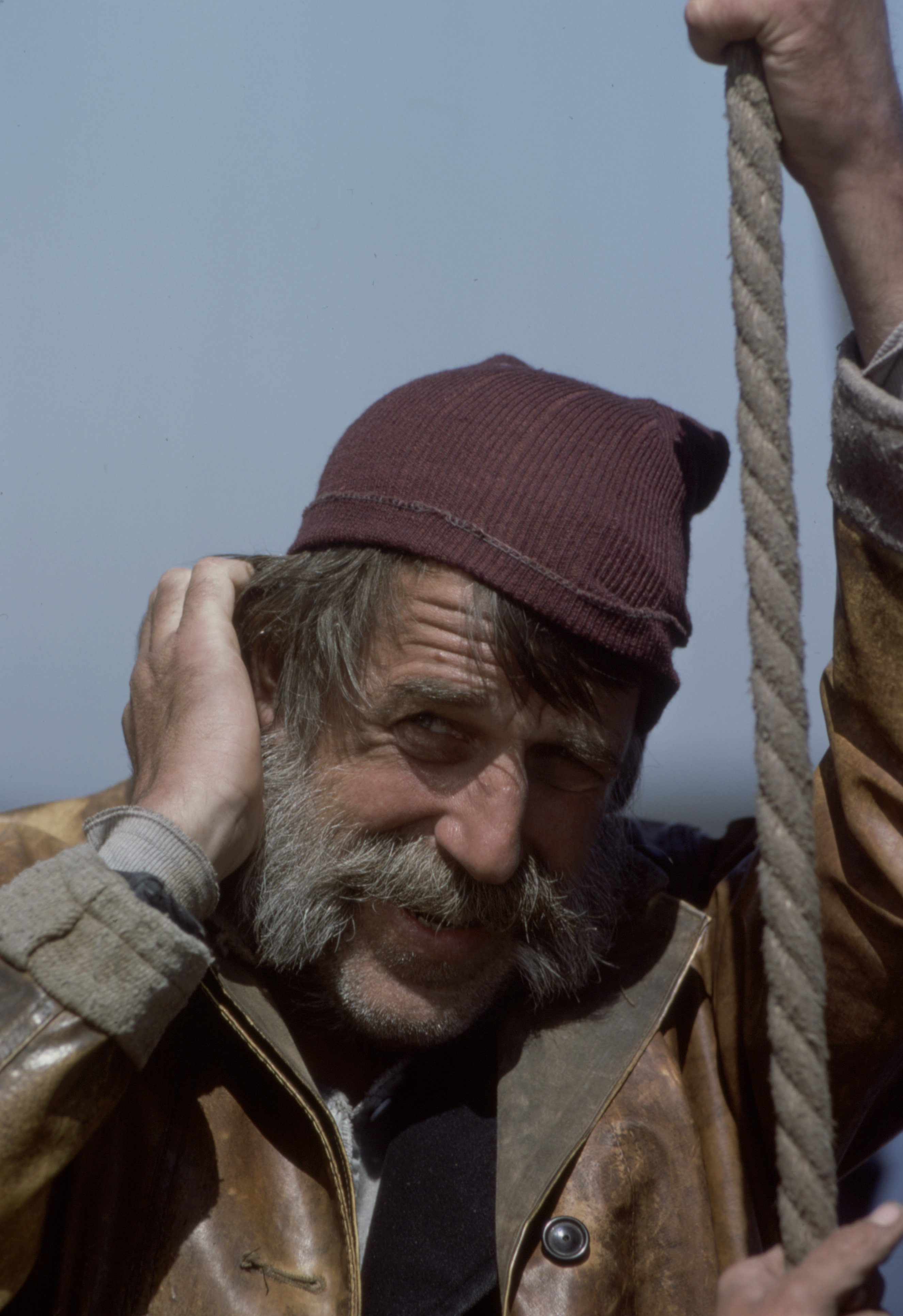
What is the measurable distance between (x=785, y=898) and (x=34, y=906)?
1046 mm

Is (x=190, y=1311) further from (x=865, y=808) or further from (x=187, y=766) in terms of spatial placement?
(x=865, y=808)

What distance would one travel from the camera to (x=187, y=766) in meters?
1.89

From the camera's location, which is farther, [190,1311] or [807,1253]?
[190,1311]

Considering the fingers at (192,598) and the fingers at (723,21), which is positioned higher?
the fingers at (723,21)

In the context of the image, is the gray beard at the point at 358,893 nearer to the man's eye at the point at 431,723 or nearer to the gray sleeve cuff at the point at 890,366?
the man's eye at the point at 431,723

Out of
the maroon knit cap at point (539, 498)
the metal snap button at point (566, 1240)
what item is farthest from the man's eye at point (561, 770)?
the metal snap button at point (566, 1240)

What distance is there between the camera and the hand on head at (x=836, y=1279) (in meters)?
0.99

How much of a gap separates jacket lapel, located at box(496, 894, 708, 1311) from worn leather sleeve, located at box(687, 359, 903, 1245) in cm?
14

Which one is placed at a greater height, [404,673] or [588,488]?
[588,488]

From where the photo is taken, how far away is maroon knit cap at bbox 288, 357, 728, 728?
201cm

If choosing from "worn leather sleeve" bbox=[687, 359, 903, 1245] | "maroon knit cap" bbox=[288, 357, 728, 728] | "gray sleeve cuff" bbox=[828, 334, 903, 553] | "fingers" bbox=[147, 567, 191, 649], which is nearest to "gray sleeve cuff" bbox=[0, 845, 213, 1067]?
"fingers" bbox=[147, 567, 191, 649]

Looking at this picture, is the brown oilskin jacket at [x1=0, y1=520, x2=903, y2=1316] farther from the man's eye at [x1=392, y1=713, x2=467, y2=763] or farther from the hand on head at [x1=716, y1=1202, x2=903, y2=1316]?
the hand on head at [x1=716, y1=1202, x2=903, y2=1316]

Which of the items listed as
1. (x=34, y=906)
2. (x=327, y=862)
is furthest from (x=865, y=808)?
(x=34, y=906)

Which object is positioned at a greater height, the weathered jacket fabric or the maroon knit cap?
the maroon knit cap
